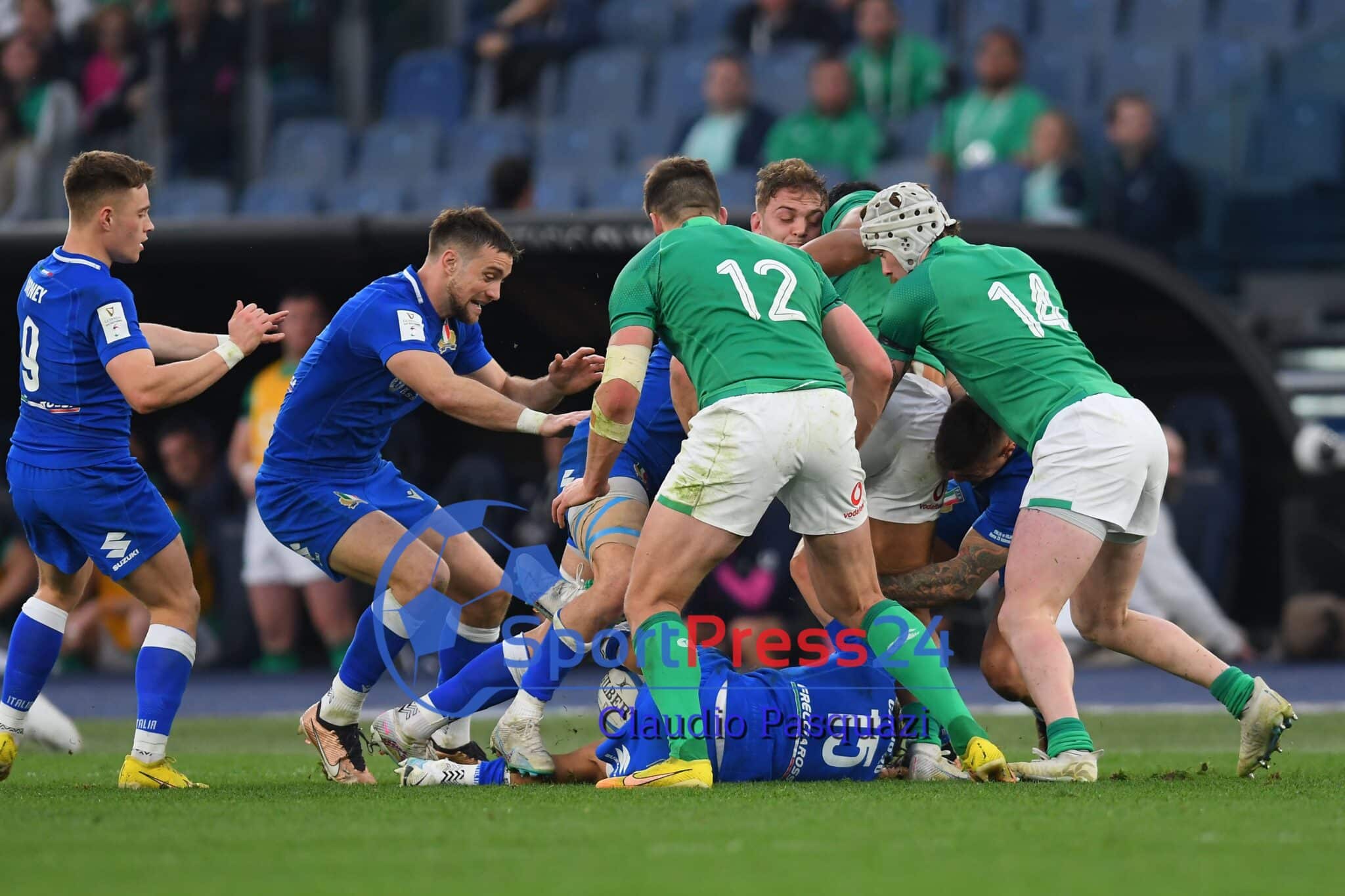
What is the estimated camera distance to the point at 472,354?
296 inches

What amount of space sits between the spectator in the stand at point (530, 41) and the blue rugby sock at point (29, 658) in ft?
30.7

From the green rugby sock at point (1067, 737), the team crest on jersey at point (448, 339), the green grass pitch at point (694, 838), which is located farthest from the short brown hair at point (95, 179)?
the green rugby sock at point (1067, 737)

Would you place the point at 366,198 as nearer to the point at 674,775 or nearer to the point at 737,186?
the point at 737,186

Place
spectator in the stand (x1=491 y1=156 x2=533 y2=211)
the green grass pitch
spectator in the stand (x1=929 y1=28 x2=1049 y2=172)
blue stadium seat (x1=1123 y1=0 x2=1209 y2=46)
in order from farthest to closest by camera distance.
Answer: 1. blue stadium seat (x1=1123 y1=0 x2=1209 y2=46)
2. spectator in the stand (x1=929 y1=28 x2=1049 y2=172)
3. spectator in the stand (x1=491 y1=156 x2=533 y2=211)
4. the green grass pitch

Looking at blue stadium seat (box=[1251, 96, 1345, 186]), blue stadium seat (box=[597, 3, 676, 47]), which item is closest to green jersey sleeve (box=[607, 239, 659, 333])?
blue stadium seat (box=[1251, 96, 1345, 186])

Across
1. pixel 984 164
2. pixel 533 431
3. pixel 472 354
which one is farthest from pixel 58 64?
pixel 533 431

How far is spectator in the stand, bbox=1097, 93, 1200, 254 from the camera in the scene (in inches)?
480

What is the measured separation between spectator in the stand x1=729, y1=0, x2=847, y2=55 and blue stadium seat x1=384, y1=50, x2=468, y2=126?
2.53 metres

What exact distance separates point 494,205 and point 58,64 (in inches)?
211

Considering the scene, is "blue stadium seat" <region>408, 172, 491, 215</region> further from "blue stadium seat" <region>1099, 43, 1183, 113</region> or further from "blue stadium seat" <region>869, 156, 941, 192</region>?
"blue stadium seat" <region>1099, 43, 1183, 113</region>

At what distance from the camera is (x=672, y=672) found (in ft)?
19.9

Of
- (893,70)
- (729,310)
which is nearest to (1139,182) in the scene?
(893,70)

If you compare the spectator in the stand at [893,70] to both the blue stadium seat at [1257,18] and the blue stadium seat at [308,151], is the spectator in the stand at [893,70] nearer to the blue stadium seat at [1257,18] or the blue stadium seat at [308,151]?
the blue stadium seat at [1257,18]

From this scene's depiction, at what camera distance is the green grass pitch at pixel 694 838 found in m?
4.24
